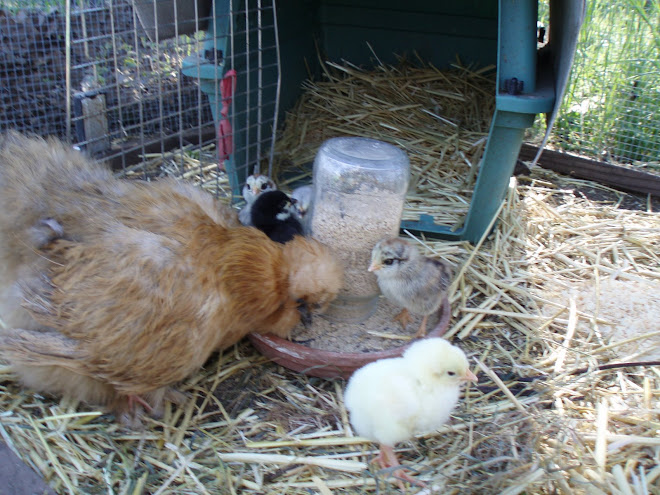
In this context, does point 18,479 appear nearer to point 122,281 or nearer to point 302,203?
point 122,281

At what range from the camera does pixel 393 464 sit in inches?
80.5

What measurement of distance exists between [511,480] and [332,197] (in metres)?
1.26

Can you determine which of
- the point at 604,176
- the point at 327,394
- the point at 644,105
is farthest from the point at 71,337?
the point at 644,105

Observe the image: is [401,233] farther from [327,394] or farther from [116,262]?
[116,262]

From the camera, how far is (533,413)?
2311mm

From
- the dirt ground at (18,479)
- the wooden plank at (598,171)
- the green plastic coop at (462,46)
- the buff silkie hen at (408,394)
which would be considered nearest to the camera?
the dirt ground at (18,479)

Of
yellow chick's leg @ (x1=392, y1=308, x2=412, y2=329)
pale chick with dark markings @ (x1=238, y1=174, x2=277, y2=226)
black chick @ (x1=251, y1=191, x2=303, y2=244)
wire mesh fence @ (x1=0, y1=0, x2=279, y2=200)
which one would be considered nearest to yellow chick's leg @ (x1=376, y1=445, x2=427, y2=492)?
yellow chick's leg @ (x1=392, y1=308, x2=412, y2=329)

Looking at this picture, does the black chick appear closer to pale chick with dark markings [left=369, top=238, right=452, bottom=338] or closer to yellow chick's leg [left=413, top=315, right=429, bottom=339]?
pale chick with dark markings [left=369, top=238, right=452, bottom=338]

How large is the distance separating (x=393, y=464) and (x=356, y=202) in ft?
3.37

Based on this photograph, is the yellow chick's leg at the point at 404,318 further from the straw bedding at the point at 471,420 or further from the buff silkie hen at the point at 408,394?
the buff silkie hen at the point at 408,394

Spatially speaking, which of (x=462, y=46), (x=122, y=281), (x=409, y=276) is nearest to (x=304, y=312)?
(x=409, y=276)

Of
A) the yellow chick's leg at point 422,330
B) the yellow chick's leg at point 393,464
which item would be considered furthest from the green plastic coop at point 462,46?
the yellow chick's leg at point 393,464

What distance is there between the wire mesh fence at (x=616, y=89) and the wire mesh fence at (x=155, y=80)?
2483mm

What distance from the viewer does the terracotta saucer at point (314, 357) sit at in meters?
2.38
